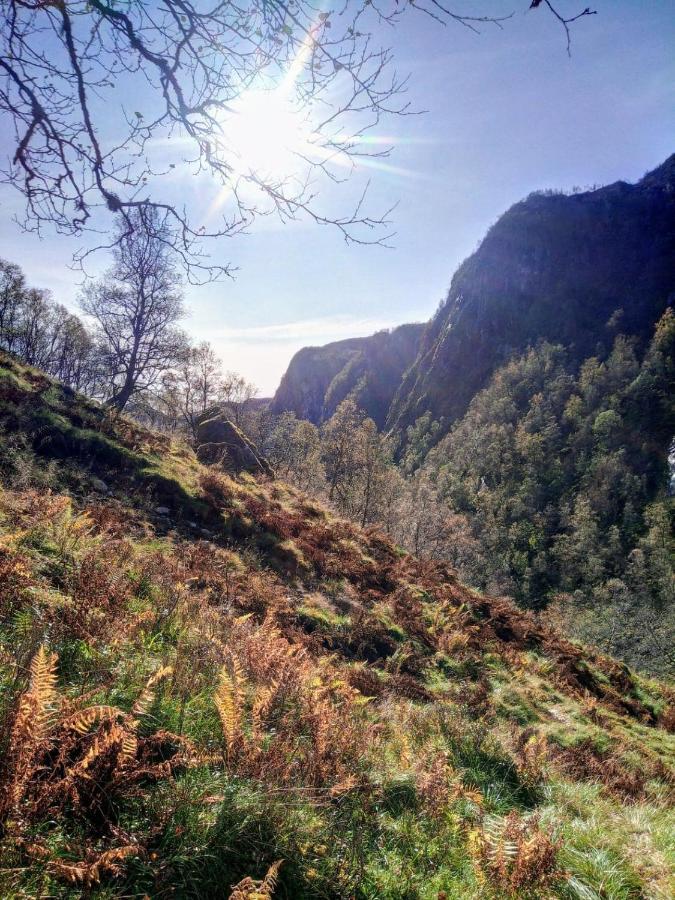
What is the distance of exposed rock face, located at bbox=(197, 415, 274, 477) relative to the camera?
16.4 metres

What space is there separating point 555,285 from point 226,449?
140143mm

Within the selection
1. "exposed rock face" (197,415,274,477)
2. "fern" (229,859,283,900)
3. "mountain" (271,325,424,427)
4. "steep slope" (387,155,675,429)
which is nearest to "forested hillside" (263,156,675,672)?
"steep slope" (387,155,675,429)

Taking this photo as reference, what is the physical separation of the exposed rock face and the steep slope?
111 m

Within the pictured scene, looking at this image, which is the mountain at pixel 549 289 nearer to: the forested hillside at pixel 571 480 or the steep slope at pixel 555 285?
the steep slope at pixel 555 285

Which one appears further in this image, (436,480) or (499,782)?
(436,480)

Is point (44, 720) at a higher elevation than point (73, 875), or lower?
higher

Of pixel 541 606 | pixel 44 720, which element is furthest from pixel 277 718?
pixel 541 606

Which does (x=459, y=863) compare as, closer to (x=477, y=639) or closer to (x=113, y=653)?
(x=113, y=653)

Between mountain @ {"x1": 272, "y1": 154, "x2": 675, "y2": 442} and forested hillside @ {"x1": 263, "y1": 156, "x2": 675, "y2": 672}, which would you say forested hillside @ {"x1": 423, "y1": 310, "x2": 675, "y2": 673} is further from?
mountain @ {"x1": 272, "y1": 154, "x2": 675, "y2": 442}

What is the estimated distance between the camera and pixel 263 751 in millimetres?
2734

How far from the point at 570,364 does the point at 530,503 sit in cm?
4671

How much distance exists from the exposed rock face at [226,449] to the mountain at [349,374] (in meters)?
137

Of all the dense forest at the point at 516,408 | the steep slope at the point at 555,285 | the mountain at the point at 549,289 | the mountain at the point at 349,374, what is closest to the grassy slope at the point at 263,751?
the dense forest at the point at 516,408

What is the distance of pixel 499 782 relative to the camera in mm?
3980
